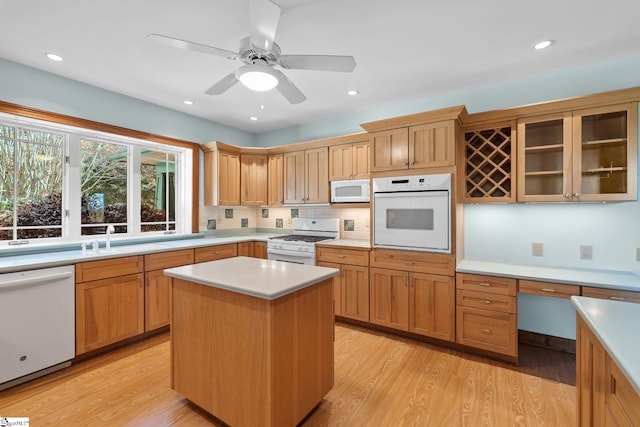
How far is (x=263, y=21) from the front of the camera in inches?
60.3

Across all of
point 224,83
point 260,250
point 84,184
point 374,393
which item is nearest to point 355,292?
point 374,393

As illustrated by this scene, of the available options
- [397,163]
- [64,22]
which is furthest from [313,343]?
[64,22]

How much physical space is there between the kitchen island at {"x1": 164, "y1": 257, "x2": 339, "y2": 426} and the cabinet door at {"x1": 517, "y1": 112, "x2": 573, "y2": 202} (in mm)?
2043

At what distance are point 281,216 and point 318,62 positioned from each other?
3.08 m

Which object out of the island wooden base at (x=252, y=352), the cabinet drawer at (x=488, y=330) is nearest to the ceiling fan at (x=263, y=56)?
the island wooden base at (x=252, y=352)

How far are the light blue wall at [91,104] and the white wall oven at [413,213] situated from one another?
265 centimetres

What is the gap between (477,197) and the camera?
9.18ft

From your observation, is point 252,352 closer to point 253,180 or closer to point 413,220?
point 413,220

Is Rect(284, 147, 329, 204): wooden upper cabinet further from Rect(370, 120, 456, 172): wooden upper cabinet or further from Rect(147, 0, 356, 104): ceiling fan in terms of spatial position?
Rect(147, 0, 356, 104): ceiling fan

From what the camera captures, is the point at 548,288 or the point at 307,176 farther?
the point at 307,176

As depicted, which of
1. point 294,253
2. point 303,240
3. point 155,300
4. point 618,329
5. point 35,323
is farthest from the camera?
point 303,240

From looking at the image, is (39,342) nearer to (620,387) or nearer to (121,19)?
(121,19)

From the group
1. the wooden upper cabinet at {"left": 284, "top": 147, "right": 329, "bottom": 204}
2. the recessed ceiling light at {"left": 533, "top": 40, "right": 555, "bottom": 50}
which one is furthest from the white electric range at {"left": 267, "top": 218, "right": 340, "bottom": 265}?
the recessed ceiling light at {"left": 533, "top": 40, "right": 555, "bottom": 50}

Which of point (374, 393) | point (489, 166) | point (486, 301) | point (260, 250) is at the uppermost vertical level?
point (489, 166)
